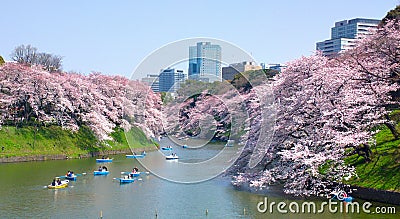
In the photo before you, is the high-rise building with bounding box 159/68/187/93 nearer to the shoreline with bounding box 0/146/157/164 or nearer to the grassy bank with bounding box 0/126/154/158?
the shoreline with bounding box 0/146/157/164

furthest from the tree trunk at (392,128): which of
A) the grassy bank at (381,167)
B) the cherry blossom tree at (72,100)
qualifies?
the cherry blossom tree at (72,100)

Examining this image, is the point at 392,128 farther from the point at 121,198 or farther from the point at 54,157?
the point at 54,157

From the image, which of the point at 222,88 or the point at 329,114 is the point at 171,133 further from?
the point at 329,114

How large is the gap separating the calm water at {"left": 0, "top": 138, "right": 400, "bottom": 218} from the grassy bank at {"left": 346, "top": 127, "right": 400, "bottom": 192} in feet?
6.41

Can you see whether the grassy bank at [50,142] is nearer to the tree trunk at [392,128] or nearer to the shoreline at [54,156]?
the shoreline at [54,156]

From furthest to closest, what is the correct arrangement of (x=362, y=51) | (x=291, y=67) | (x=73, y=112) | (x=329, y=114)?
(x=73, y=112) < (x=362, y=51) < (x=291, y=67) < (x=329, y=114)

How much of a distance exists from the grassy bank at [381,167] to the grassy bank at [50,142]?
2483cm

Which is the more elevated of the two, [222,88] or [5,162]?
[222,88]

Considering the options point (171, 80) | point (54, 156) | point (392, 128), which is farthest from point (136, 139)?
point (392, 128)

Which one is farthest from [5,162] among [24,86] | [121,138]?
[121,138]

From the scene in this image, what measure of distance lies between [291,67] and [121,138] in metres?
27.3

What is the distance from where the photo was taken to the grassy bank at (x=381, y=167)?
20.8 m

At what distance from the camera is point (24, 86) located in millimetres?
39781

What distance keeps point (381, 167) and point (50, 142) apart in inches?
1100
